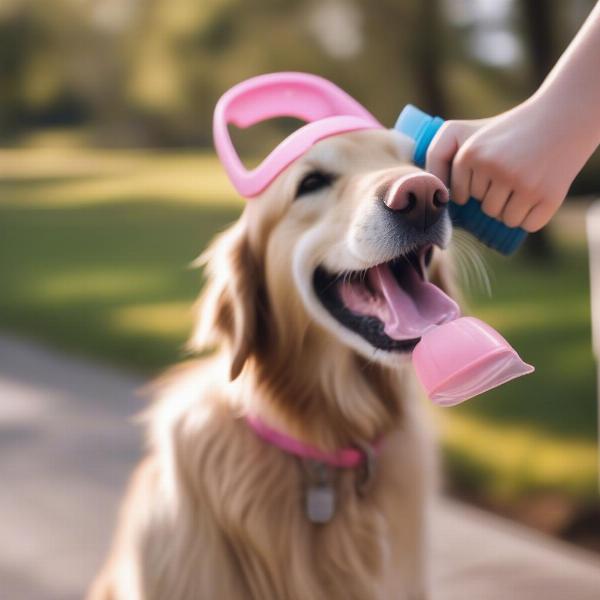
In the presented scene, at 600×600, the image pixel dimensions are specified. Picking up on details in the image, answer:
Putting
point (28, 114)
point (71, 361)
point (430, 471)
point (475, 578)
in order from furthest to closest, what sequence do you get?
point (28, 114)
point (71, 361)
point (475, 578)
point (430, 471)

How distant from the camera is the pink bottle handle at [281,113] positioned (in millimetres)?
1784

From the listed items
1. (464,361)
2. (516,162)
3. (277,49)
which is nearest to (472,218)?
(516,162)

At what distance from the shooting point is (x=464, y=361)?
4.38 ft

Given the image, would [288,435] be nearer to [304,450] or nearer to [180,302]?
[304,450]

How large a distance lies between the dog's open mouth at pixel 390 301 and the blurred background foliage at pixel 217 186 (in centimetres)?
26

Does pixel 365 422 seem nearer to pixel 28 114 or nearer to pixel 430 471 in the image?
pixel 430 471

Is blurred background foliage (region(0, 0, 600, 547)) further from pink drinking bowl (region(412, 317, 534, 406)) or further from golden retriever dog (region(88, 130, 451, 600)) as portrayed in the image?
pink drinking bowl (region(412, 317, 534, 406))

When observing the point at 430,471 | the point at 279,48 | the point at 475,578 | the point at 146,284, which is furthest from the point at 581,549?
the point at 279,48

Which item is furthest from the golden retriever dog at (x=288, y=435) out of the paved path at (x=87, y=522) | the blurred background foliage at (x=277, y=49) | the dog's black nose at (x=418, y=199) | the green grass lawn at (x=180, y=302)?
the blurred background foliage at (x=277, y=49)

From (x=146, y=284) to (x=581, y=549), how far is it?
16.5ft

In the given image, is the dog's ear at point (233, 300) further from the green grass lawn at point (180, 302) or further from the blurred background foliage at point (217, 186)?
the green grass lawn at point (180, 302)

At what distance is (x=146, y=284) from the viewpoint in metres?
7.29

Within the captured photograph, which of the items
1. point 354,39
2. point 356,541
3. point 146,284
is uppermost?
point 354,39

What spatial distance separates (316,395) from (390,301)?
0.40 m
